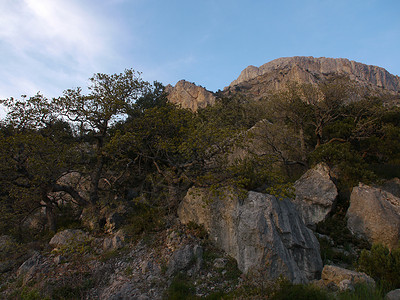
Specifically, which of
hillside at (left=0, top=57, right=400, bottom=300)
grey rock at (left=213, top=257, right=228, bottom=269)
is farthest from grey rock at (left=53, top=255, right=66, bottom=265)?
grey rock at (left=213, top=257, right=228, bottom=269)

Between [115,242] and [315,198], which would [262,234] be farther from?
[315,198]

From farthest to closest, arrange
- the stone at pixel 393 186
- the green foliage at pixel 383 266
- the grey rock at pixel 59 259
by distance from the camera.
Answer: the stone at pixel 393 186 < the grey rock at pixel 59 259 < the green foliage at pixel 383 266

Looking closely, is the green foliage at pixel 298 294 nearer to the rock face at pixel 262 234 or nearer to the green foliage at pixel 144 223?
the rock face at pixel 262 234

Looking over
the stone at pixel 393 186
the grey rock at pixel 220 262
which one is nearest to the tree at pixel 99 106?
the grey rock at pixel 220 262

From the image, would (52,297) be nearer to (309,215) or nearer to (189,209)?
(189,209)

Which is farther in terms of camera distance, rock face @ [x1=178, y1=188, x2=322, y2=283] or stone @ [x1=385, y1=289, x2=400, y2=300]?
rock face @ [x1=178, y1=188, x2=322, y2=283]

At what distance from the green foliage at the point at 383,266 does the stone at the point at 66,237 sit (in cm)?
1183

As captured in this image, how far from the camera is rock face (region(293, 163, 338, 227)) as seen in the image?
13.8 metres

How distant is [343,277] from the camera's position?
725 centimetres

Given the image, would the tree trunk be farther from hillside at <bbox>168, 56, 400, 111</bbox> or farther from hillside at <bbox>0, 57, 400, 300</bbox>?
hillside at <bbox>168, 56, 400, 111</bbox>

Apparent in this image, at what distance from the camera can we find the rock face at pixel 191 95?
96.2 metres

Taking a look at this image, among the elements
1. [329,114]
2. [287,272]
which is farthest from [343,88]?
[287,272]

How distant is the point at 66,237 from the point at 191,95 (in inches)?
3728

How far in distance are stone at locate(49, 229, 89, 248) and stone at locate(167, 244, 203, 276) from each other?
5.14 meters
